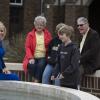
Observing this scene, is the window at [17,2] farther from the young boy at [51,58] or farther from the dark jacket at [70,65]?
the dark jacket at [70,65]

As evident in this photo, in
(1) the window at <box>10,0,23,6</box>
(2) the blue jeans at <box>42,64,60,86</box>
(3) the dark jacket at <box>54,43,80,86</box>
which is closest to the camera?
(3) the dark jacket at <box>54,43,80,86</box>

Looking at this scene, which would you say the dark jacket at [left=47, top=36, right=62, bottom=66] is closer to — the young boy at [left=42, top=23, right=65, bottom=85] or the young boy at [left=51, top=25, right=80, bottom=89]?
the young boy at [left=42, top=23, right=65, bottom=85]

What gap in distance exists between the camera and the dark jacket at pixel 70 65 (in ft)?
24.2

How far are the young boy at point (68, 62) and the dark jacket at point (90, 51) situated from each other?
0.65m

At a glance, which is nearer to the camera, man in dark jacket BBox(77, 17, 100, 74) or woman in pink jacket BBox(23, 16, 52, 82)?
man in dark jacket BBox(77, 17, 100, 74)

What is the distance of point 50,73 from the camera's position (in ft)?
27.7

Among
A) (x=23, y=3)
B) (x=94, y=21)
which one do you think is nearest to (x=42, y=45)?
(x=94, y=21)

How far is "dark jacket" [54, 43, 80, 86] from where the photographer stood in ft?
24.2

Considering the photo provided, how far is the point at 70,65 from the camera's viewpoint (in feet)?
24.3

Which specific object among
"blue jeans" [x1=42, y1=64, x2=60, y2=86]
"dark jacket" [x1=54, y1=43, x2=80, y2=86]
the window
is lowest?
"blue jeans" [x1=42, y1=64, x2=60, y2=86]

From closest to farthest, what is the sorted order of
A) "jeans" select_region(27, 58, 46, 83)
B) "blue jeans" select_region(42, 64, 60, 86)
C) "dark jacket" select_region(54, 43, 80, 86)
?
"dark jacket" select_region(54, 43, 80, 86) < "blue jeans" select_region(42, 64, 60, 86) < "jeans" select_region(27, 58, 46, 83)

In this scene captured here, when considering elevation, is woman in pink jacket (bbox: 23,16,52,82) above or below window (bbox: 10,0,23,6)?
below

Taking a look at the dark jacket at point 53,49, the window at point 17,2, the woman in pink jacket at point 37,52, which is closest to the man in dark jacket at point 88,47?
the dark jacket at point 53,49

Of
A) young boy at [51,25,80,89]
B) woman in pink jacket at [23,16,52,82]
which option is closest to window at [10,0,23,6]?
woman in pink jacket at [23,16,52,82]
